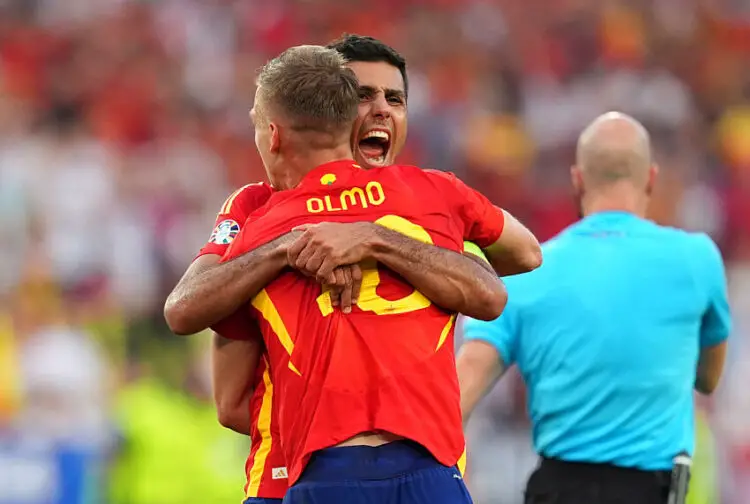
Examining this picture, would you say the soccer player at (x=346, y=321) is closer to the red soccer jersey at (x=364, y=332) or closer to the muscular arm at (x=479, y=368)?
the red soccer jersey at (x=364, y=332)

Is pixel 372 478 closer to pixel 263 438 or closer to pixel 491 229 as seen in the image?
pixel 263 438

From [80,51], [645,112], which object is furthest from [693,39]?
[80,51]

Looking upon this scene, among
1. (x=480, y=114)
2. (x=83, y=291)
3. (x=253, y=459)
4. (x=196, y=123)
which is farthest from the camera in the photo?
(x=480, y=114)

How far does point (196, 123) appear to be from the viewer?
11.7 metres

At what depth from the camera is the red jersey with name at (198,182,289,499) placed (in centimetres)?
359

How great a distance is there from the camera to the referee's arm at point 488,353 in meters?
5.08

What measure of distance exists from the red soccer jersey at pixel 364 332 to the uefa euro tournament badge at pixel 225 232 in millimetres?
112

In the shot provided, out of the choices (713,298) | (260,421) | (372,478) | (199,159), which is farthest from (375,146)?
(199,159)

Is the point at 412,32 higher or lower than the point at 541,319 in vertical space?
higher

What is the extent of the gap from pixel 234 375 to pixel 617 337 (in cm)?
180

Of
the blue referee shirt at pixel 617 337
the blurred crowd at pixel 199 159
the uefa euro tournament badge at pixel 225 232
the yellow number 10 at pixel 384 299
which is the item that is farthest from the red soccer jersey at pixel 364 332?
the blurred crowd at pixel 199 159

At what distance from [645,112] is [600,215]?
301 inches

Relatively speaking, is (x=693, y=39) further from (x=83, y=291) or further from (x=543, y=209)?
(x=83, y=291)

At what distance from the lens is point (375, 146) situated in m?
4.17
